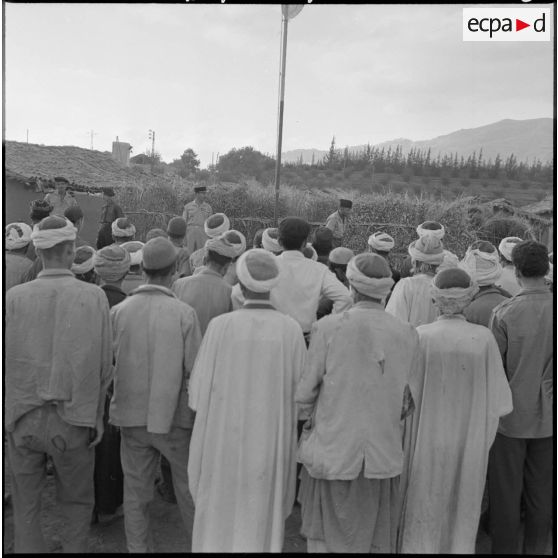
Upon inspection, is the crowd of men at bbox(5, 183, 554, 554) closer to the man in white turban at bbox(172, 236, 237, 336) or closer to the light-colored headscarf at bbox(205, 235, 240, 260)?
the man in white turban at bbox(172, 236, 237, 336)

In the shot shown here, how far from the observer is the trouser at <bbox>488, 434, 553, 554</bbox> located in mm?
3781

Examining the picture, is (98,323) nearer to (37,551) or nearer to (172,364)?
(172,364)

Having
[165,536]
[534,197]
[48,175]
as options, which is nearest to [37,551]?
[165,536]

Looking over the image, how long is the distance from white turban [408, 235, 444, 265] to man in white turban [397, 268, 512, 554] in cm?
127

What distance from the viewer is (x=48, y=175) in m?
13.1

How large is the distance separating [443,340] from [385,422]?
0.69m

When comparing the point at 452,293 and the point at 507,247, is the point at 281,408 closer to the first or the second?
the point at 452,293

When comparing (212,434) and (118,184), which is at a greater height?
(118,184)

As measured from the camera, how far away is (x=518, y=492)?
3783 millimetres

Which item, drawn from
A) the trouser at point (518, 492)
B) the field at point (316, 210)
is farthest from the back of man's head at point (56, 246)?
the field at point (316, 210)

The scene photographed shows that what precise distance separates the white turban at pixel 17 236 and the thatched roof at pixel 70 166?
26.5ft

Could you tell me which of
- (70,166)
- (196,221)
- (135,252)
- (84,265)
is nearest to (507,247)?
(135,252)

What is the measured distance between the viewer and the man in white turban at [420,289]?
474 cm

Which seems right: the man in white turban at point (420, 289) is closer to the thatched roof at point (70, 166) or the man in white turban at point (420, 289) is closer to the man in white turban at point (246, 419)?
the man in white turban at point (246, 419)
